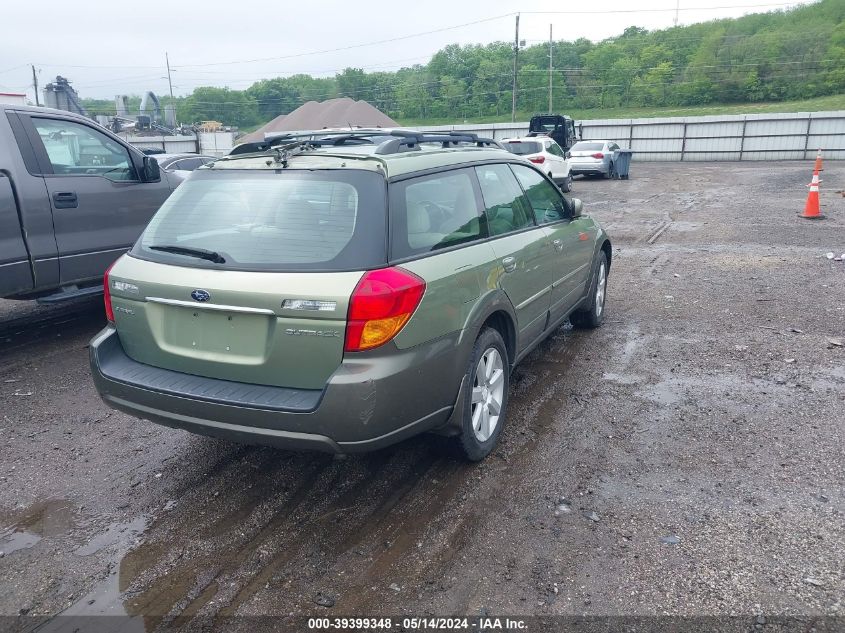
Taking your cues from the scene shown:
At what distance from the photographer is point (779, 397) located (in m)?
4.66

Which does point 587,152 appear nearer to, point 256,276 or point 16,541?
point 256,276

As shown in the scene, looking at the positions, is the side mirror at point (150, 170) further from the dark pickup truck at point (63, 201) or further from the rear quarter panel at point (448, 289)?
the rear quarter panel at point (448, 289)

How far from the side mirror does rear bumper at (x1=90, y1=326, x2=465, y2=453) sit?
366cm

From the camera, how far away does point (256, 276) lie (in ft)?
9.97

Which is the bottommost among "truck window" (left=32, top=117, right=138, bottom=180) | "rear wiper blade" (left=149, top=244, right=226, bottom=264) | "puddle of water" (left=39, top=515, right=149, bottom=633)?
"puddle of water" (left=39, top=515, right=149, bottom=633)

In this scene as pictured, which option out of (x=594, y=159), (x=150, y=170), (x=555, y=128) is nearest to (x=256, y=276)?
(x=150, y=170)

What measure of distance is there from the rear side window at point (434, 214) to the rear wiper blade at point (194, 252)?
34.1 inches

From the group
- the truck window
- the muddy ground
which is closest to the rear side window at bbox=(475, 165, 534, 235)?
the muddy ground

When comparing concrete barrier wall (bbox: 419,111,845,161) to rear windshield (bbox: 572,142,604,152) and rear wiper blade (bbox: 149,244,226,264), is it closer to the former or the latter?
rear windshield (bbox: 572,142,604,152)

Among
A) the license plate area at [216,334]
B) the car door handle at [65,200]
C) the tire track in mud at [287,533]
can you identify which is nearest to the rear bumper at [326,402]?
the license plate area at [216,334]

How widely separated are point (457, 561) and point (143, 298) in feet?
6.60

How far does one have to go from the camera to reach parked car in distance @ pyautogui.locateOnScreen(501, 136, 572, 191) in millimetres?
19359

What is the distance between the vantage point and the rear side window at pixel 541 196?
477 centimetres

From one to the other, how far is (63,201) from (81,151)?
61cm
